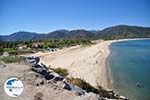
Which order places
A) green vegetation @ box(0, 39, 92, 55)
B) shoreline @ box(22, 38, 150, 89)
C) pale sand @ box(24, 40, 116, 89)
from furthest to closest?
green vegetation @ box(0, 39, 92, 55) → pale sand @ box(24, 40, 116, 89) → shoreline @ box(22, 38, 150, 89)

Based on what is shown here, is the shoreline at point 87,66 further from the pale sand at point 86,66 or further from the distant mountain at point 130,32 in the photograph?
the distant mountain at point 130,32

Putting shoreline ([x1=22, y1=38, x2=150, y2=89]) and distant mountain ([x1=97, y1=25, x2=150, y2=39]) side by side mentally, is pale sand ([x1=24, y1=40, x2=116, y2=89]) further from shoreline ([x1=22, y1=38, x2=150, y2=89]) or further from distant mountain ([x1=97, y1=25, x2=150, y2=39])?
distant mountain ([x1=97, y1=25, x2=150, y2=39])

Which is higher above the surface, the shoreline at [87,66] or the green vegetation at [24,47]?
the green vegetation at [24,47]

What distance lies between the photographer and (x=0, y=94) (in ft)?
24.1

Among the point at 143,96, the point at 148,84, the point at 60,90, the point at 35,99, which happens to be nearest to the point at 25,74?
the point at 60,90

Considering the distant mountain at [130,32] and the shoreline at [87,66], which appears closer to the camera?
the shoreline at [87,66]

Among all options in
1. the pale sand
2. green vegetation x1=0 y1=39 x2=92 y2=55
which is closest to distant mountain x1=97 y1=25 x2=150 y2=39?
green vegetation x1=0 y1=39 x2=92 y2=55

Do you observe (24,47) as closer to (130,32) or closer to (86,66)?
(86,66)

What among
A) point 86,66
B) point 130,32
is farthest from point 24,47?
point 130,32

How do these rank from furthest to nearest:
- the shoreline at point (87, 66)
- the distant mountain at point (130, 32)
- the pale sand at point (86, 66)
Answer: the distant mountain at point (130, 32), the pale sand at point (86, 66), the shoreline at point (87, 66)

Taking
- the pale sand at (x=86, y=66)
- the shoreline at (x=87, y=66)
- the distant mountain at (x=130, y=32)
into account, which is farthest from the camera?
the distant mountain at (x=130, y=32)

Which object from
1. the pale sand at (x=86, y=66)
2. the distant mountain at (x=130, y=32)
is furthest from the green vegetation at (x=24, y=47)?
the distant mountain at (x=130, y=32)

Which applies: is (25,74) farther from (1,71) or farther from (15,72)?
(1,71)

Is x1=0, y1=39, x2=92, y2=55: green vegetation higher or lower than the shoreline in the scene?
higher
